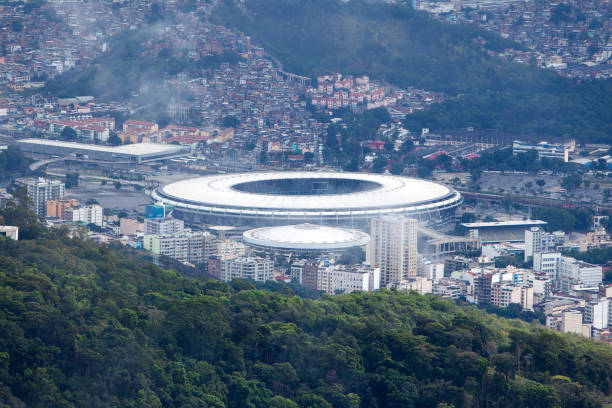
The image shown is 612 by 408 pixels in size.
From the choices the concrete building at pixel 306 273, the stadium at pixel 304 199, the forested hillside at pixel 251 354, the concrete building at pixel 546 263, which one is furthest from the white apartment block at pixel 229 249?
the forested hillside at pixel 251 354

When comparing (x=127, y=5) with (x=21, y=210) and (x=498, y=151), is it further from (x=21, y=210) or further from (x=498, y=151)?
(x=21, y=210)

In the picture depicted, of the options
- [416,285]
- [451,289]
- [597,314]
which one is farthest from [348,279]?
[597,314]

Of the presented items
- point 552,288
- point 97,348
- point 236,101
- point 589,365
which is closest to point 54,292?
point 97,348

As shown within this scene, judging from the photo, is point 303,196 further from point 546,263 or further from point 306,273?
point 546,263

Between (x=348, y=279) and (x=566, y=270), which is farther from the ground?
(x=348, y=279)

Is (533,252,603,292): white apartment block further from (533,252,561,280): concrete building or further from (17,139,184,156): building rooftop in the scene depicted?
(17,139,184,156): building rooftop

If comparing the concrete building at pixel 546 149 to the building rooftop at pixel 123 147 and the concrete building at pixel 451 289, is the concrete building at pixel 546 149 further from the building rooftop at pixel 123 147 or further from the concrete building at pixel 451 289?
the concrete building at pixel 451 289
